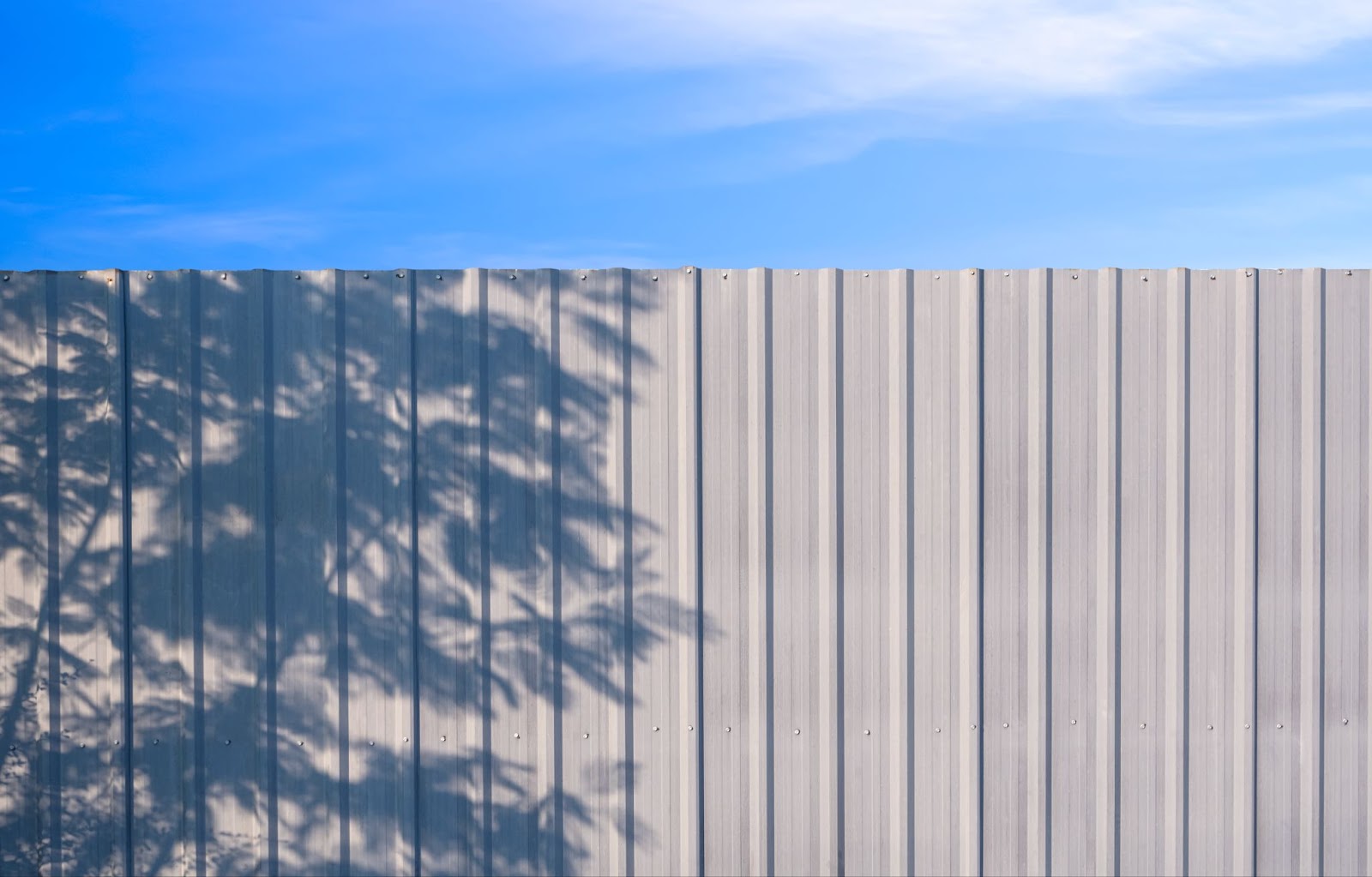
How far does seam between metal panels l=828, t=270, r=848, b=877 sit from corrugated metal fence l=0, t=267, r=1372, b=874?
0.02 meters

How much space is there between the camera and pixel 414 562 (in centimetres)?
367

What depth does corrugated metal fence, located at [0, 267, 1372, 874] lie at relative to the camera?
3.67 m

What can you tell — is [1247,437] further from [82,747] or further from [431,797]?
[82,747]

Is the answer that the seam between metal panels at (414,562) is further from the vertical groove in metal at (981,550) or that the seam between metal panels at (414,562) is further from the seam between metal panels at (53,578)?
the vertical groove in metal at (981,550)

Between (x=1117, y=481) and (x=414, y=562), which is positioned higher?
(x=1117, y=481)

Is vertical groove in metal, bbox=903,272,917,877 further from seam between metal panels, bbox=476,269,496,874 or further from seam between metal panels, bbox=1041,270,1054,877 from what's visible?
seam between metal panels, bbox=476,269,496,874

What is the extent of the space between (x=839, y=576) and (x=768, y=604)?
0.99ft

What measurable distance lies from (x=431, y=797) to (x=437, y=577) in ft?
2.89

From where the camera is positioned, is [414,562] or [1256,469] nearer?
[414,562]

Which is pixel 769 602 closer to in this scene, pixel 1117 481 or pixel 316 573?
pixel 1117 481

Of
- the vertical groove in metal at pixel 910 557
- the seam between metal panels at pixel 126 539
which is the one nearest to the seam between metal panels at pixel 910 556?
the vertical groove in metal at pixel 910 557

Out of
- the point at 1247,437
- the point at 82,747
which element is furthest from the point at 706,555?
the point at 82,747

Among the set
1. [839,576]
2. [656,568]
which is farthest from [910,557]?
[656,568]

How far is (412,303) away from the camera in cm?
370
